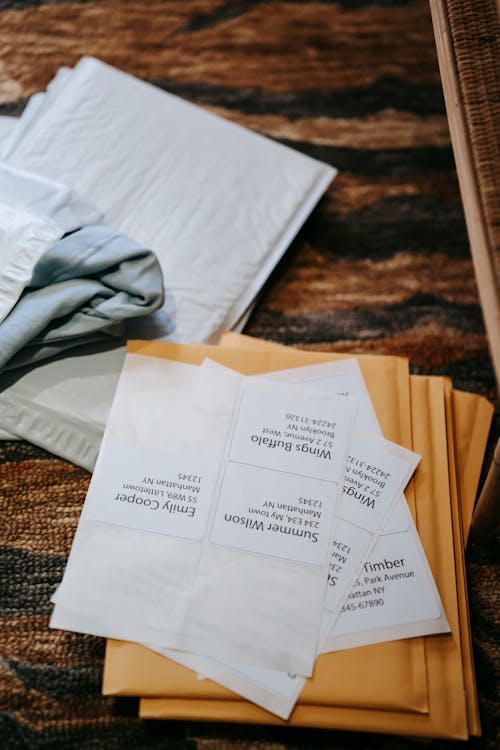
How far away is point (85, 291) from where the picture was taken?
0.83 m

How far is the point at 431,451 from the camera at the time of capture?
82 centimetres

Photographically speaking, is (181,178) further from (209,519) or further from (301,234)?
(209,519)

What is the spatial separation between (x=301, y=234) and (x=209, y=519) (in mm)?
509

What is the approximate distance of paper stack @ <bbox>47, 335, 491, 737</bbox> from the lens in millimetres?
693

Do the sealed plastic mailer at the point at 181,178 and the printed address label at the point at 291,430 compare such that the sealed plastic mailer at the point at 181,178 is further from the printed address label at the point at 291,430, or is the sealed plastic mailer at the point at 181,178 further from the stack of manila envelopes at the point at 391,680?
the stack of manila envelopes at the point at 391,680

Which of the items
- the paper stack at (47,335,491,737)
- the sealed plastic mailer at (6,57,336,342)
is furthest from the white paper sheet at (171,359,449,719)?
the sealed plastic mailer at (6,57,336,342)

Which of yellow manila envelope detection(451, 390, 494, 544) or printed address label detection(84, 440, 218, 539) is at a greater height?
printed address label detection(84, 440, 218, 539)

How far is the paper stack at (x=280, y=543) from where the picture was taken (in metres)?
0.69

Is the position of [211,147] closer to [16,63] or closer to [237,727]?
[16,63]

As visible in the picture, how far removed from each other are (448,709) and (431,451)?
28 cm

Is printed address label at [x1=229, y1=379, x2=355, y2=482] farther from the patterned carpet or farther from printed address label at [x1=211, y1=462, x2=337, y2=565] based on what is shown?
the patterned carpet

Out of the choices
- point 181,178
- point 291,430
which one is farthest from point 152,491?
point 181,178

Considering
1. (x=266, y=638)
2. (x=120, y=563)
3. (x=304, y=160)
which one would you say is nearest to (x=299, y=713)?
(x=266, y=638)

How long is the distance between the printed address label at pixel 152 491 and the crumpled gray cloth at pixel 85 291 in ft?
0.49
